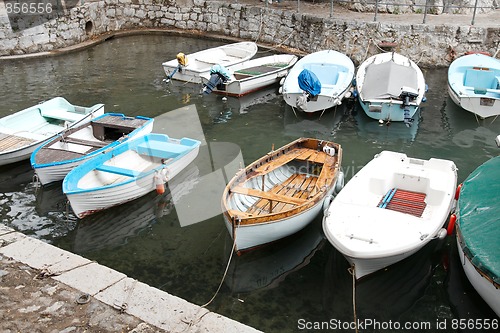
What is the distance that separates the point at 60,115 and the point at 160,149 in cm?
334

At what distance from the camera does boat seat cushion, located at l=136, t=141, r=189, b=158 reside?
10367mm

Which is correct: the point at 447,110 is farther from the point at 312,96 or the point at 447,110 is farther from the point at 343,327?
the point at 343,327

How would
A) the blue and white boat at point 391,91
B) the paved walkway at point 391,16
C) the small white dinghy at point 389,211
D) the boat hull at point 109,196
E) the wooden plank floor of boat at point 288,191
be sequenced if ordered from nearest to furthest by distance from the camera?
the small white dinghy at point 389,211, the wooden plank floor of boat at point 288,191, the boat hull at point 109,196, the blue and white boat at point 391,91, the paved walkway at point 391,16

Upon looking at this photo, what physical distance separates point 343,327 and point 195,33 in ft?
59.3

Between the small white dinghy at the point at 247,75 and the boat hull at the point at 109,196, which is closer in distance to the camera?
the boat hull at the point at 109,196

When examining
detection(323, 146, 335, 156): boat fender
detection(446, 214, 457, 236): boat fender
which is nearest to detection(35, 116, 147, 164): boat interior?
detection(323, 146, 335, 156): boat fender

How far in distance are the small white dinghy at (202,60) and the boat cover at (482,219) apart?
33.2 ft

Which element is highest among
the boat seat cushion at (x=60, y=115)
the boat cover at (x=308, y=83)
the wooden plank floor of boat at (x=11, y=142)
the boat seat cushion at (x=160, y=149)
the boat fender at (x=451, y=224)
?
the boat cover at (x=308, y=83)

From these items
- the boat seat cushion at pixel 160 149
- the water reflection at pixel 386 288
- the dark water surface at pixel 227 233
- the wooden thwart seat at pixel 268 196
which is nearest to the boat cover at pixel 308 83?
the dark water surface at pixel 227 233

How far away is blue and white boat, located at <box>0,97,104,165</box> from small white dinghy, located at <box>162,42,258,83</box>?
4.39 meters

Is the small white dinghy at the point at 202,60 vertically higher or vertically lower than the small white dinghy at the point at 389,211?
higher

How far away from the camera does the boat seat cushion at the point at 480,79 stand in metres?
14.5

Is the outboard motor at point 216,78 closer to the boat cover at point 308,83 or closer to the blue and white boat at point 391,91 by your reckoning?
the boat cover at point 308,83

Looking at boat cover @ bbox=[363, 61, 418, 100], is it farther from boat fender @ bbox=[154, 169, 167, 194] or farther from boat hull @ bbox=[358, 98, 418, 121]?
boat fender @ bbox=[154, 169, 167, 194]
